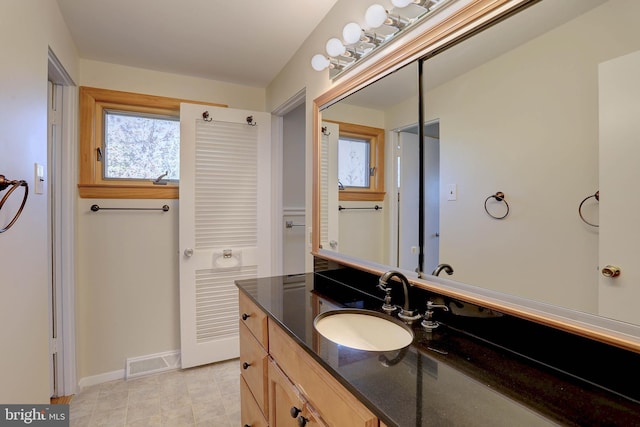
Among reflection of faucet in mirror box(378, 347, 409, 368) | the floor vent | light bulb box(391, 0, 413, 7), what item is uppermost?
light bulb box(391, 0, 413, 7)

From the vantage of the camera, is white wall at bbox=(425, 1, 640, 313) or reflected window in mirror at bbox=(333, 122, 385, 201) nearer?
white wall at bbox=(425, 1, 640, 313)

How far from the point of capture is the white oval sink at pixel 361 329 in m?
1.07

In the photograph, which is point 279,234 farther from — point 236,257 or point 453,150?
point 453,150

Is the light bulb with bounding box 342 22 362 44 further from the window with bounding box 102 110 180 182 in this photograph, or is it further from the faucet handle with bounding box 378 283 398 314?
the window with bounding box 102 110 180 182

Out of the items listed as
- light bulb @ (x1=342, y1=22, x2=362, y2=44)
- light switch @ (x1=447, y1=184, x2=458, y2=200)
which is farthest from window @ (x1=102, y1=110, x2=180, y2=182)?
light switch @ (x1=447, y1=184, x2=458, y2=200)

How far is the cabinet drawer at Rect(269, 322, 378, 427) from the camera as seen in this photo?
67cm

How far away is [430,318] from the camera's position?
1.00 m

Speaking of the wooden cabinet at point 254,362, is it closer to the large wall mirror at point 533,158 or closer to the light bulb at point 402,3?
the large wall mirror at point 533,158

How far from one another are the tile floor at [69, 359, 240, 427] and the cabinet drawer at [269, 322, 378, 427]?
1.12 m

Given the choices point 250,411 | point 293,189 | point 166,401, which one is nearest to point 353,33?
point 293,189

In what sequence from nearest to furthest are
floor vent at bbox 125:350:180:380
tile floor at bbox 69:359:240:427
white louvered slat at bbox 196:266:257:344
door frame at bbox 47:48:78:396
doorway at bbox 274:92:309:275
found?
tile floor at bbox 69:359:240:427
door frame at bbox 47:48:78:396
floor vent at bbox 125:350:180:380
white louvered slat at bbox 196:266:257:344
doorway at bbox 274:92:309:275

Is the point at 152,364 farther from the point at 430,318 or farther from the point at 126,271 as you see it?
the point at 430,318

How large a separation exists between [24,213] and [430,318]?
160cm

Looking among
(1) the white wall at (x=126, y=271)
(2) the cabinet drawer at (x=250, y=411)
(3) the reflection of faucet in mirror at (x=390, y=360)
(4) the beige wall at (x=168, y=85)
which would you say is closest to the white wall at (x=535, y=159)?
(3) the reflection of faucet in mirror at (x=390, y=360)
